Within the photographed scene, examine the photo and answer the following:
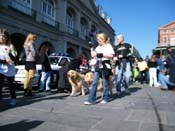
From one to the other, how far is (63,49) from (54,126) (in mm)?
24076

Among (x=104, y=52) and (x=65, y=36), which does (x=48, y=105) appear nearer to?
(x=104, y=52)

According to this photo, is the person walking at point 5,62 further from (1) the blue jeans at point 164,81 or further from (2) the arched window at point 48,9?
(2) the arched window at point 48,9

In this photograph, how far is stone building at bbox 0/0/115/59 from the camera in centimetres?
1975

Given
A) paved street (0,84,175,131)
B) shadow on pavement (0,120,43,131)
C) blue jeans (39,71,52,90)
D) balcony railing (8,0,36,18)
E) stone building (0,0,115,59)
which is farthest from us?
balcony railing (8,0,36,18)

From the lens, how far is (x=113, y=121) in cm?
502

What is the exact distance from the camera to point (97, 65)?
23.1ft

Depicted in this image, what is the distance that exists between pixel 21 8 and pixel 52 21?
5.86 meters

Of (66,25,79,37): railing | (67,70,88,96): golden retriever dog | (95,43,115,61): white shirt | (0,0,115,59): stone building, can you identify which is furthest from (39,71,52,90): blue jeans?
(66,25,79,37): railing

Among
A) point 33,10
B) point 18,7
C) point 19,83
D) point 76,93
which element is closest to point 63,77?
point 76,93

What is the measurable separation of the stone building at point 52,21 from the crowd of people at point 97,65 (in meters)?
4.27

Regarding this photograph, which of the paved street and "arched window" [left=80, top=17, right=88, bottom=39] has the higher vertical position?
"arched window" [left=80, top=17, right=88, bottom=39]

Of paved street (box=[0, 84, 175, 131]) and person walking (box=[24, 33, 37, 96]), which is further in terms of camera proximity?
person walking (box=[24, 33, 37, 96])

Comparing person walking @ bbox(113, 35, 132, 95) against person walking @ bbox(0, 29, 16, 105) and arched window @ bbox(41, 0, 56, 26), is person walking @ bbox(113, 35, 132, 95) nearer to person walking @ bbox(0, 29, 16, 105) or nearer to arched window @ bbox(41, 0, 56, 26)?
person walking @ bbox(0, 29, 16, 105)

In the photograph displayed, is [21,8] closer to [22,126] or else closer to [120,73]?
[120,73]
